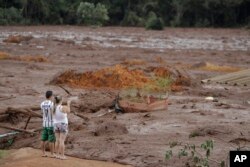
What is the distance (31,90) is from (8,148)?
8.28 meters

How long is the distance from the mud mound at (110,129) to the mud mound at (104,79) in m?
7.78

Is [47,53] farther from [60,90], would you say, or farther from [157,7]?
[157,7]

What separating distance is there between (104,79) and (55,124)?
11728 mm

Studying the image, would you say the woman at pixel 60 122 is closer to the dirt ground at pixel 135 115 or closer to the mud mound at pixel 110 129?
the dirt ground at pixel 135 115

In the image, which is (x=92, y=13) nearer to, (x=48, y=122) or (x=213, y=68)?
(x=213, y=68)

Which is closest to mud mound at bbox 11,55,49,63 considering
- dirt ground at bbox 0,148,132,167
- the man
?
dirt ground at bbox 0,148,132,167

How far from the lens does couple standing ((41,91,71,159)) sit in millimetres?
10820

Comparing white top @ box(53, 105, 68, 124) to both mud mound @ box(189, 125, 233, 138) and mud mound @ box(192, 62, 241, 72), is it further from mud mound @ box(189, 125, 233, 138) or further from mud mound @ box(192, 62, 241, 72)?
mud mound @ box(192, 62, 241, 72)

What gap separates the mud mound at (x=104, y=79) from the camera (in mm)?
22156

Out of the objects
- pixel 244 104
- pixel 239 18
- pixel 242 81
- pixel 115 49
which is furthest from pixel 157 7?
pixel 244 104

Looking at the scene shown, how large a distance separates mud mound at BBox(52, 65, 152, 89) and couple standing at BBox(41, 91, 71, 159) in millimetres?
10605

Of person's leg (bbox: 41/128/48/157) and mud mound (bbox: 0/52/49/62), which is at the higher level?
person's leg (bbox: 41/128/48/157)

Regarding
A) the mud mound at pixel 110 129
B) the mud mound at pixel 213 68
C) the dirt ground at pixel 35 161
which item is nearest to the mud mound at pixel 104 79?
the mud mound at pixel 213 68

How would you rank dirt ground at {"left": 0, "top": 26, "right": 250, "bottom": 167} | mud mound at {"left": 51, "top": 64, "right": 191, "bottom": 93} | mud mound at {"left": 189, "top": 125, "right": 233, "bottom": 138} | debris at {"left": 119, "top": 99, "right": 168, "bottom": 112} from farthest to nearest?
mud mound at {"left": 51, "top": 64, "right": 191, "bottom": 93}
debris at {"left": 119, "top": 99, "right": 168, "bottom": 112}
mud mound at {"left": 189, "top": 125, "right": 233, "bottom": 138}
dirt ground at {"left": 0, "top": 26, "right": 250, "bottom": 167}
